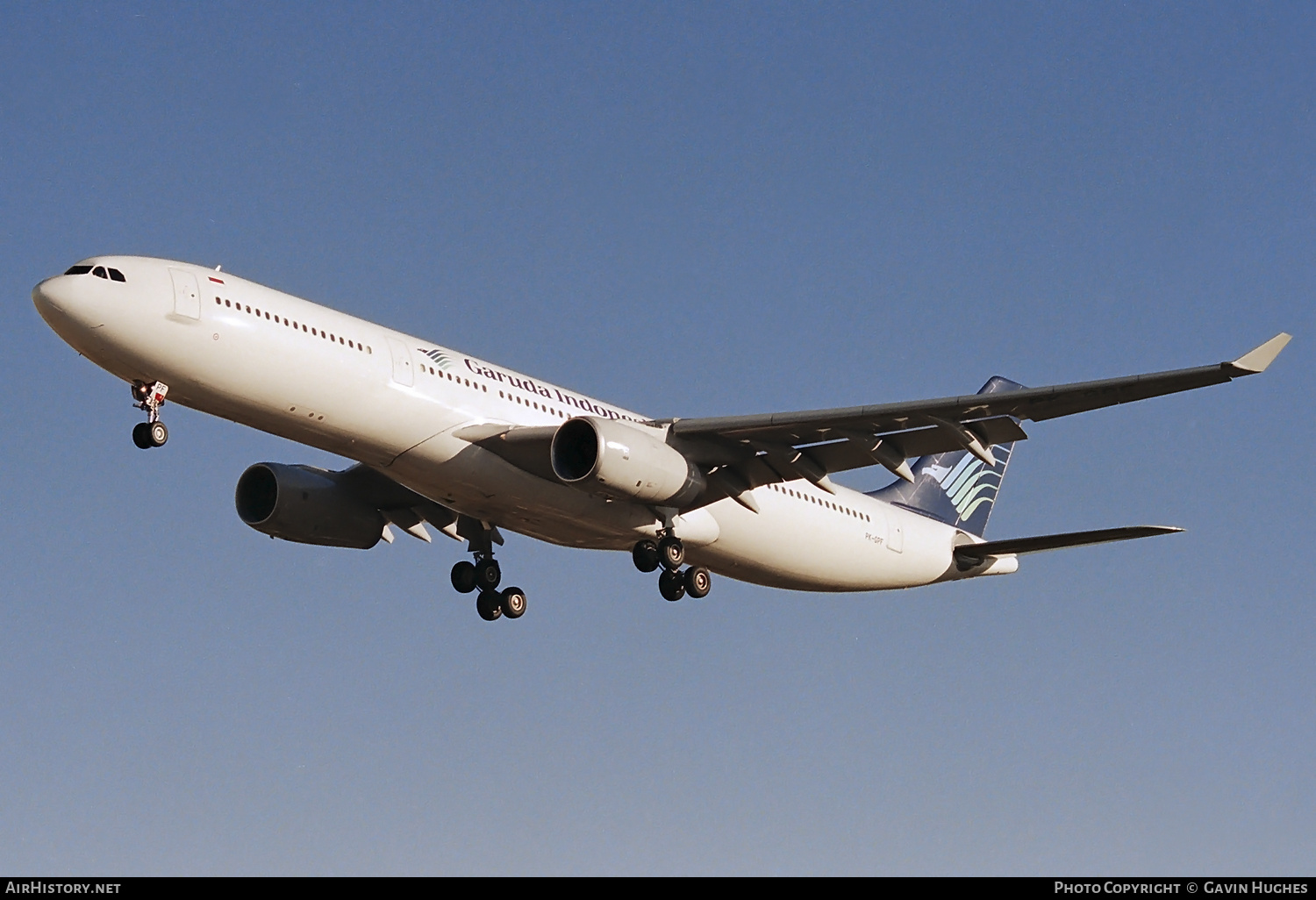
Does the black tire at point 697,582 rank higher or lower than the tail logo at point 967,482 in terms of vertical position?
lower

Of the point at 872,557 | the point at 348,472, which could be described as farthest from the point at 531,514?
the point at 872,557

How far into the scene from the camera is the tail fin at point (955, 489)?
127 feet

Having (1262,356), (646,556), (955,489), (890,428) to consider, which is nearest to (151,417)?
(646,556)

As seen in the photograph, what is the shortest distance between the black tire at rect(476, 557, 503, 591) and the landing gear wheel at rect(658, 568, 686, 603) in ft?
14.2

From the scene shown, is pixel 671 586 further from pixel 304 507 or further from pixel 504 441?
pixel 304 507

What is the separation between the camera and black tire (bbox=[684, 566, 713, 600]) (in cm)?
3141

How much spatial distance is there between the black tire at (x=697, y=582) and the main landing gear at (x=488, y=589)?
434cm

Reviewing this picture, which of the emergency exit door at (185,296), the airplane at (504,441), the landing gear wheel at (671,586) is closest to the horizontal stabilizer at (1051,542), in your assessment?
the airplane at (504,441)

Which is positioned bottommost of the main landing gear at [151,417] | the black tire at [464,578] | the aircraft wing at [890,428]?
the main landing gear at [151,417]

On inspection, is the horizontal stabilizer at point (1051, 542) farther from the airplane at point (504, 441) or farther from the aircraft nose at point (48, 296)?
the aircraft nose at point (48, 296)

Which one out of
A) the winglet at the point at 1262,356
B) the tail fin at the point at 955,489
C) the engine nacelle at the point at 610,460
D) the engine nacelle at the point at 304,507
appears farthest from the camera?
the tail fin at the point at 955,489

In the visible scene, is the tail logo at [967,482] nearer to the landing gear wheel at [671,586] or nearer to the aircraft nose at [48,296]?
the landing gear wheel at [671,586]

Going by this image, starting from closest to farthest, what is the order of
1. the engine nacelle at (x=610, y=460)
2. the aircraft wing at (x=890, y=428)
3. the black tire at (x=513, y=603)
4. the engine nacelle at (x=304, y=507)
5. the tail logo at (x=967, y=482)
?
1. the aircraft wing at (x=890, y=428)
2. the engine nacelle at (x=610, y=460)
3. the engine nacelle at (x=304, y=507)
4. the black tire at (x=513, y=603)
5. the tail logo at (x=967, y=482)

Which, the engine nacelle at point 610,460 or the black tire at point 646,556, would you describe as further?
the black tire at point 646,556
